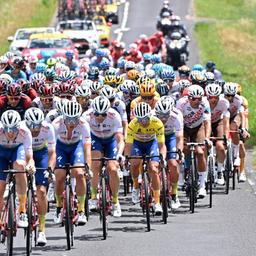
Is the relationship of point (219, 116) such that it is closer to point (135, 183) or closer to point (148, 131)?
point (135, 183)

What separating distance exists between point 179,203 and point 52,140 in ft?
13.5

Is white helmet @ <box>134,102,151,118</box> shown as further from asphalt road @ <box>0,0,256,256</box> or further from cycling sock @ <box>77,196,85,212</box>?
cycling sock @ <box>77,196,85,212</box>

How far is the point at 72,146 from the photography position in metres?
16.5

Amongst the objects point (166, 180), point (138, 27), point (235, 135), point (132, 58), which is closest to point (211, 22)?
point (138, 27)

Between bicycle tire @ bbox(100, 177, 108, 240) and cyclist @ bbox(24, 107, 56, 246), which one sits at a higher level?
cyclist @ bbox(24, 107, 56, 246)

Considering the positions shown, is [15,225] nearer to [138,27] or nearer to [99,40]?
[99,40]

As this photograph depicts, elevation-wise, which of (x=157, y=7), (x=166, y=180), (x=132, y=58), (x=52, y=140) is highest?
(x=52, y=140)

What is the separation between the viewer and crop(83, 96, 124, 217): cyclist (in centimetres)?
1705

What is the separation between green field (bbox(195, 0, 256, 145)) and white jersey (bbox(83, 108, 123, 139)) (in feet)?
46.4

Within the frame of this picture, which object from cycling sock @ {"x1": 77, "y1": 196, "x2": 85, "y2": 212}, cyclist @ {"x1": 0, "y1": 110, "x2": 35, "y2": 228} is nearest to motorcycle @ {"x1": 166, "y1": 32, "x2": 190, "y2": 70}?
cycling sock @ {"x1": 77, "y1": 196, "x2": 85, "y2": 212}

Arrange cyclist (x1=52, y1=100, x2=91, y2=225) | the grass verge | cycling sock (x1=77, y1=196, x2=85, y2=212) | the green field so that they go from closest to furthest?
1. cyclist (x1=52, y1=100, x2=91, y2=225)
2. cycling sock (x1=77, y1=196, x2=85, y2=212)
3. the green field
4. the grass verge

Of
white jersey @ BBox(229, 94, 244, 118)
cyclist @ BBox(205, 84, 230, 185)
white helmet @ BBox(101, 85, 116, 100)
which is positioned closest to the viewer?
white helmet @ BBox(101, 85, 116, 100)

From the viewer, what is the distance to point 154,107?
64.1 ft

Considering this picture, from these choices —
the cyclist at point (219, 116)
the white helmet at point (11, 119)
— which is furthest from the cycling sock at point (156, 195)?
the cyclist at point (219, 116)
